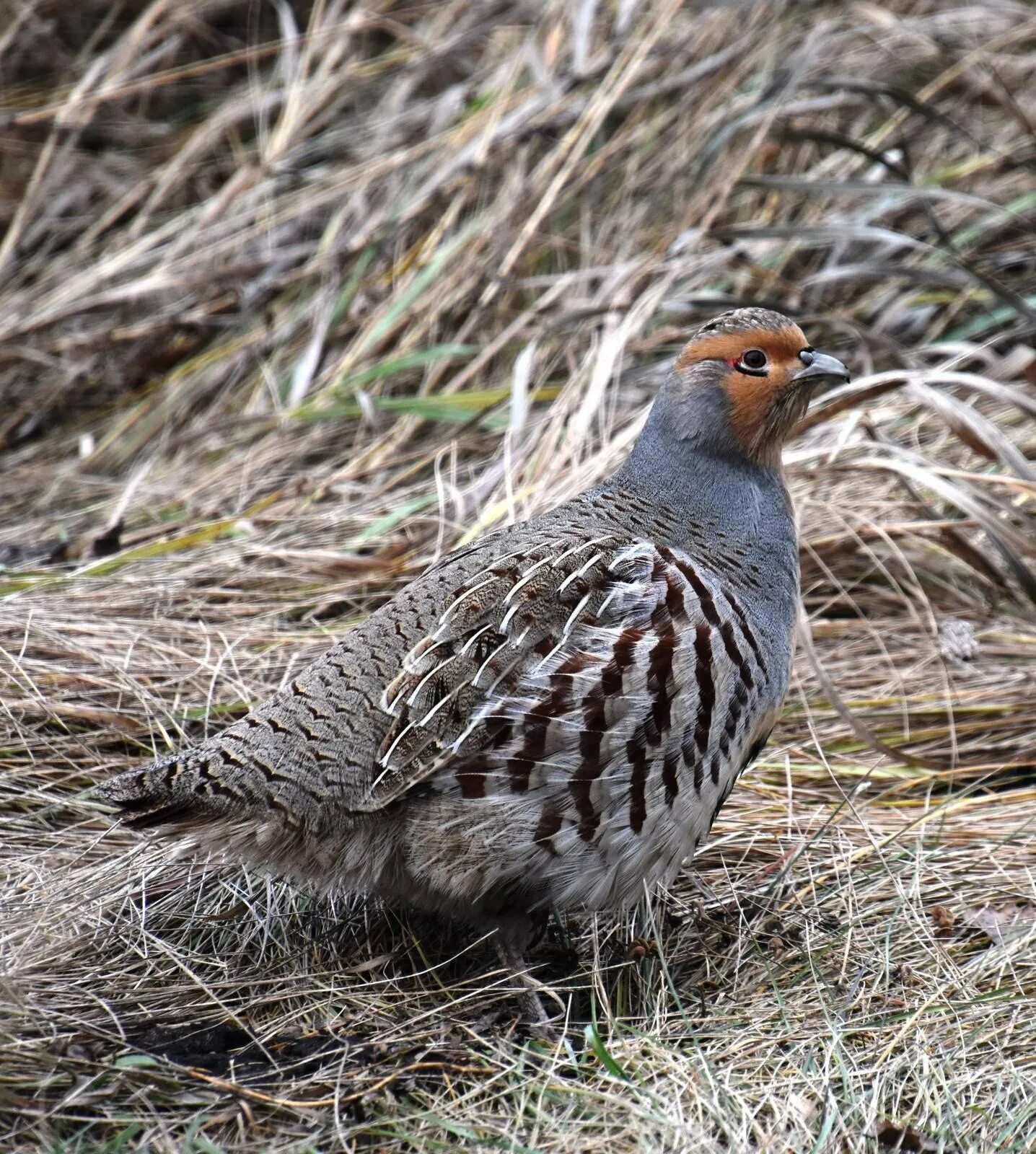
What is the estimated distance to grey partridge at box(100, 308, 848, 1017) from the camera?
3348 millimetres

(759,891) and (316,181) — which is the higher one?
(316,181)

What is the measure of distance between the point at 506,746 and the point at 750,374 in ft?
4.47

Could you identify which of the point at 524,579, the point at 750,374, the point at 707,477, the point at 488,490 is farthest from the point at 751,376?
the point at 488,490

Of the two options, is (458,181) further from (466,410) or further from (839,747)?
(839,747)

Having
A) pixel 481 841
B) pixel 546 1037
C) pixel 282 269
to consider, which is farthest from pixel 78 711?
pixel 282 269

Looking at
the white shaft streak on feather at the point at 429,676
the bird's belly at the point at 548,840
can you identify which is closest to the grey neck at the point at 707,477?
the bird's belly at the point at 548,840

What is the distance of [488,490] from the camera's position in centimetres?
554

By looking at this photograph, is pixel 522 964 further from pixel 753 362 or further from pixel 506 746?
pixel 753 362

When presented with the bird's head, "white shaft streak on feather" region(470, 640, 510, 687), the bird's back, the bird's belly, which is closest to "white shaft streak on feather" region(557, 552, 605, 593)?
the bird's back

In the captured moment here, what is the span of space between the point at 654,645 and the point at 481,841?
64cm

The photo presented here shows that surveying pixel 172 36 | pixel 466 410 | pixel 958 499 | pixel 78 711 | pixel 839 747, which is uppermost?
pixel 172 36

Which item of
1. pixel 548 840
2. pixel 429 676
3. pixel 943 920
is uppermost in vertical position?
pixel 429 676

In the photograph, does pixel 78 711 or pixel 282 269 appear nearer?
pixel 78 711

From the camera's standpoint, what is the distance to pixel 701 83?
7.17 metres
